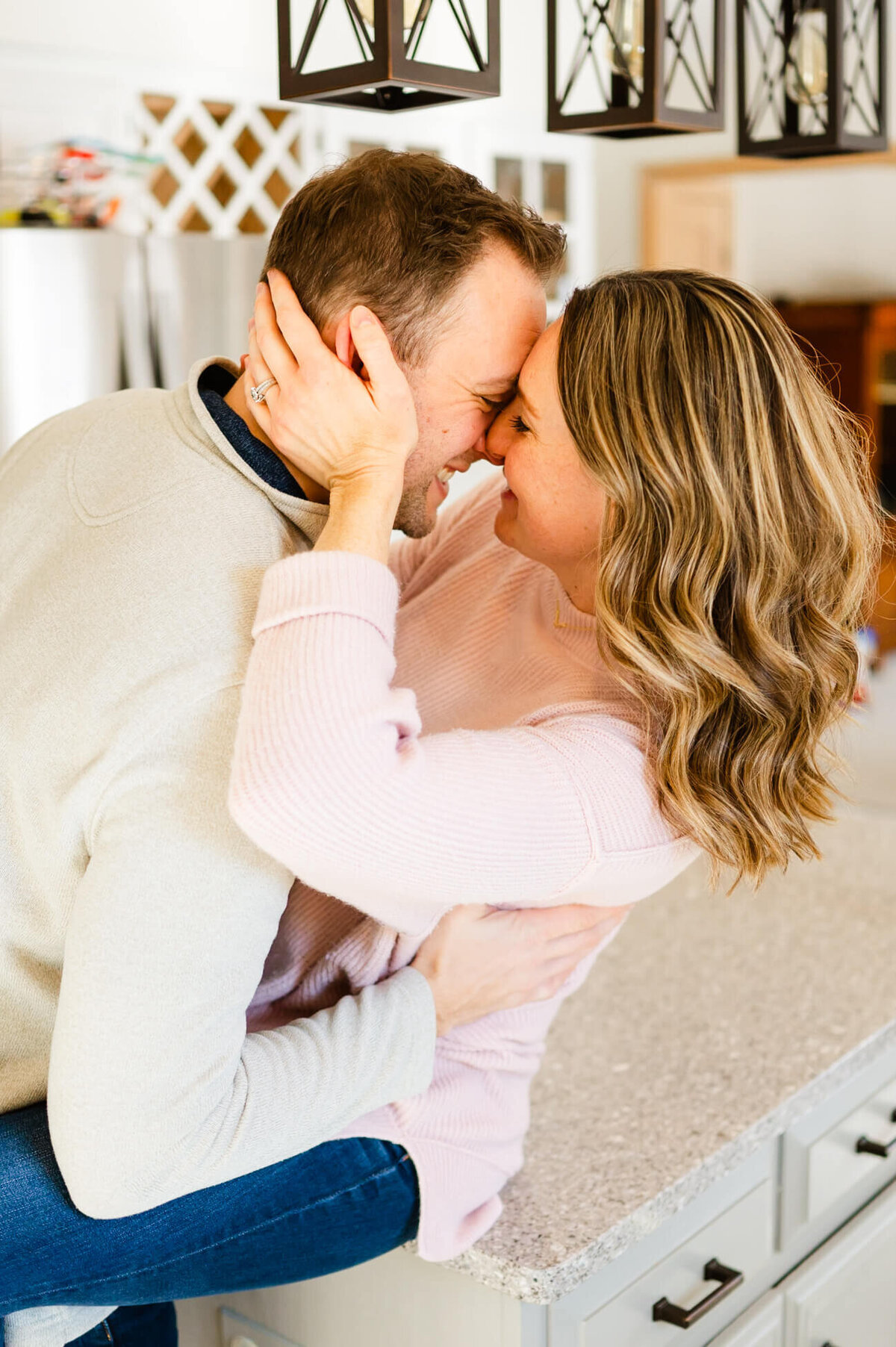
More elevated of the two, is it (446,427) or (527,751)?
(446,427)

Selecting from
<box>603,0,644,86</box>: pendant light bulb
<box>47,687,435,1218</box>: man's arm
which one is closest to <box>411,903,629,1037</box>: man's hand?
<box>47,687,435,1218</box>: man's arm

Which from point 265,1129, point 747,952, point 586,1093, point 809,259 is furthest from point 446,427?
point 809,259

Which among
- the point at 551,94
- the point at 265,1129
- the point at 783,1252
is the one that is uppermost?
the point at 551,94

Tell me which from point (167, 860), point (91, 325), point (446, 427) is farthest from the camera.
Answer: point (91, 325)

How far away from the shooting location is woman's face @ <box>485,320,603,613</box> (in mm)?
1264

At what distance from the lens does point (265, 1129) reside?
1.14m

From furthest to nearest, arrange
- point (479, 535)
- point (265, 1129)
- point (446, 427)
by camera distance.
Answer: point (479, 535) → point (446, 427) → point (265, 1129)

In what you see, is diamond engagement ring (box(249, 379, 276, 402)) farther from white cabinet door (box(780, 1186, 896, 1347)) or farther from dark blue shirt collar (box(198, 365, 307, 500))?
white cabinet door (box(780, 1186, 896, 1347))

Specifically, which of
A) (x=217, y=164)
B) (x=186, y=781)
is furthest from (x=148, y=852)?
(x=217, y=164)

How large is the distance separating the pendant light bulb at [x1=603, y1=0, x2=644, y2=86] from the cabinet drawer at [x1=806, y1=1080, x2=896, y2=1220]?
1189mm

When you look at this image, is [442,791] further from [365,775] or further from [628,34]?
[628,34]

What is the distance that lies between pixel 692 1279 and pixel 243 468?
3.16 feet

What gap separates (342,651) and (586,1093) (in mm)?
765

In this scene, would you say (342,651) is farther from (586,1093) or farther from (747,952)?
(747,952)
